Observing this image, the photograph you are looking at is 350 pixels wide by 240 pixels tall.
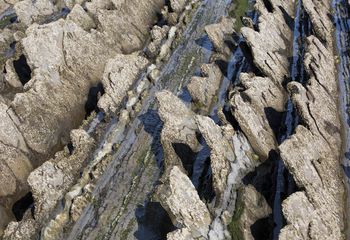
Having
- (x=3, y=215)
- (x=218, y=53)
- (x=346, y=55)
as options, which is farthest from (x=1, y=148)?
(x=346, y=55)

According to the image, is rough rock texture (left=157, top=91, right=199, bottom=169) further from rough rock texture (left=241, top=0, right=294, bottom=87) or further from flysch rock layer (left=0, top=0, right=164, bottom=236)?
flysch rock layer (left=0, top=0, right=164, bottom=236)

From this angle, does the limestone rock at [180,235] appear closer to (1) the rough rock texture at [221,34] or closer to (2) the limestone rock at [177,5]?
(1) the rough rock texture at [221,34]

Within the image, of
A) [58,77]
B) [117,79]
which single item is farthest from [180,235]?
[58,77]

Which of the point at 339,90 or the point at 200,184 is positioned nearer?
the point at 200,184

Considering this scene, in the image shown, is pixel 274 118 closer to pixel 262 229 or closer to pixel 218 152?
pixel 218 152

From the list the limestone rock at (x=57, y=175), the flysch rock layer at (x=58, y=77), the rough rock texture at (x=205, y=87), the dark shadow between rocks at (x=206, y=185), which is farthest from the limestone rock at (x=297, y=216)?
the flysch rock layer at (x=58, y=77)

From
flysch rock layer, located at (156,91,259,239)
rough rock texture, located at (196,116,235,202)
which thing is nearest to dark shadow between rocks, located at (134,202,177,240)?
flysch rock layer, located at (156,91,259,239)

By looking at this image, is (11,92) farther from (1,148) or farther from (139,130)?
(139,130)
